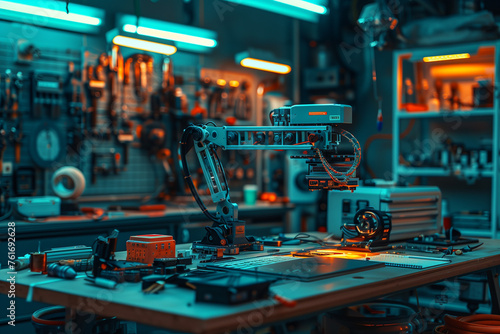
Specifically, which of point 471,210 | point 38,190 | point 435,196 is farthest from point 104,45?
point 471,210

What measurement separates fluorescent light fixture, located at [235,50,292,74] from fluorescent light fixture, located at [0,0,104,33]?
4.19 feet

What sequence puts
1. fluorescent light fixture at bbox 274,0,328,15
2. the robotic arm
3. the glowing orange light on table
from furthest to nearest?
1. the glowing orange light on table
2. fluorescent light fixture at bbox 274,0,328,15
3. the robotic arm

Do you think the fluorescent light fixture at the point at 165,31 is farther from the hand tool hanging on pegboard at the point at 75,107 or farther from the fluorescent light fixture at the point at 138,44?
the hand tool hanging on pegboard at the point at 75,107

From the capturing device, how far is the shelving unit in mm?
5176

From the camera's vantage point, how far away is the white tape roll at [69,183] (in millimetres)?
4652

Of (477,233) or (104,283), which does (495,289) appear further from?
(104,283)

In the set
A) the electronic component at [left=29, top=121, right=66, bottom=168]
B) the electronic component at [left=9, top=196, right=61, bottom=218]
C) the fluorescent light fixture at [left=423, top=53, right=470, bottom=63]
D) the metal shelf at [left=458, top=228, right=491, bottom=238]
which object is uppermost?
the fluorescent light fixture at [left=423, top=53, right=470, bottom=63]

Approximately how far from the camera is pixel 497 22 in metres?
5.17

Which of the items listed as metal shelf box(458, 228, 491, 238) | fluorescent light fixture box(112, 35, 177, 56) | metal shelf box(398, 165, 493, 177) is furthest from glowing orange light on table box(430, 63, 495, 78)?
fluorescent light fixture box(112, 35, 177, 56)

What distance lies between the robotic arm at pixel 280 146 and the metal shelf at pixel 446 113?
2.80m

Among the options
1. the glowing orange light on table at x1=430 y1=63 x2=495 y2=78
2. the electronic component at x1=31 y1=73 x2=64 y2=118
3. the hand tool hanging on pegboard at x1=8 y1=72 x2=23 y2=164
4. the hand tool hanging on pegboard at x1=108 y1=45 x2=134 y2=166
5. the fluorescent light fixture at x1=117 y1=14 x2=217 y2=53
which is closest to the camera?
the fluorescent light fixture at x1=117 y1=14 x2=217 y2=53

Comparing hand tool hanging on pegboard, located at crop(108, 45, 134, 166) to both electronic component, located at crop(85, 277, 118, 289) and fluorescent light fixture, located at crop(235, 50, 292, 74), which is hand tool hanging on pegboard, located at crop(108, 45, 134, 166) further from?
electronic component, located at crop(85, 277, 118, 289)

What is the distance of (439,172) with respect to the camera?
5355mm

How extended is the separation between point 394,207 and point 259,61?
259cm
